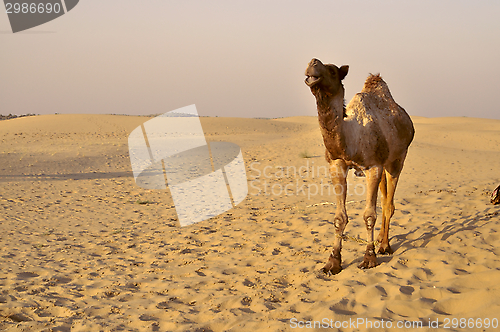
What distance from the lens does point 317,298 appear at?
3.83m

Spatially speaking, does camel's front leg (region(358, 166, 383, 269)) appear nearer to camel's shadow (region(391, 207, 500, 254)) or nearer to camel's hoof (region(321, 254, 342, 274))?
camel's hoof (region(321, 254, 342, 274))

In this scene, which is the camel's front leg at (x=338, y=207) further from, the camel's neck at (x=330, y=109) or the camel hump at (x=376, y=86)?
the camel hump at (x=376, y=86)

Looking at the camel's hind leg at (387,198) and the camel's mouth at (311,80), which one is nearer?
the camel's mouth at (311,80)

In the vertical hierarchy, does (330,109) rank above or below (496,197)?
above

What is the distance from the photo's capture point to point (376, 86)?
526 cm

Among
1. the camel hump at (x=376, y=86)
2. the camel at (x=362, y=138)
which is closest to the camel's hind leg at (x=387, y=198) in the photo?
the camel at (x=362, y=138)

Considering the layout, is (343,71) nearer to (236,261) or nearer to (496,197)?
(236,261)

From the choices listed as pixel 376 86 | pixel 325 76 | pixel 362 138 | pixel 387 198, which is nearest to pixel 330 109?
pixel 325 76

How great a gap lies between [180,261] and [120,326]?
223cm

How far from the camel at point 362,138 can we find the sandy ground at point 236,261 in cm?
56

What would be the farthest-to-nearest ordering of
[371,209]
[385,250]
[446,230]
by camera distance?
[446,230] → [385,250] → [371,209]

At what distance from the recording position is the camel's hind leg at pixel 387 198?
16.8ft

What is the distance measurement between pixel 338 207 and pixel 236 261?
1982 mm

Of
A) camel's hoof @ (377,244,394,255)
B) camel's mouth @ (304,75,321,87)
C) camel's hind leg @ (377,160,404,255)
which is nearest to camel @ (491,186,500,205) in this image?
camel's hind leg @ (377,160,404,255)
